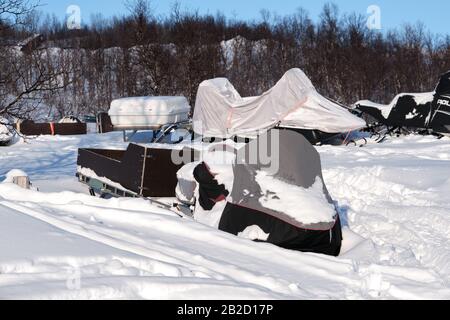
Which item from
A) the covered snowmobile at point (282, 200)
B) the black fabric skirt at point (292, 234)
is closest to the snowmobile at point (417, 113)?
the covered snowmobile at point (282, 200)

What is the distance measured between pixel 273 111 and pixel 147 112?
6858 mm

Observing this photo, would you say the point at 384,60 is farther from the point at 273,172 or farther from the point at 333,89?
the point at 273,172

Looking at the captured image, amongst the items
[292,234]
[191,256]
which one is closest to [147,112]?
[292,234]

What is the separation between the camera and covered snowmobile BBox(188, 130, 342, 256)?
6.91 meters

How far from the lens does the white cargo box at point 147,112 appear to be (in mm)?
25125

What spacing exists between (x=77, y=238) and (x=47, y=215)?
1290 millimetres

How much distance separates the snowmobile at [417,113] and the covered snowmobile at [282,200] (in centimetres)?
1295

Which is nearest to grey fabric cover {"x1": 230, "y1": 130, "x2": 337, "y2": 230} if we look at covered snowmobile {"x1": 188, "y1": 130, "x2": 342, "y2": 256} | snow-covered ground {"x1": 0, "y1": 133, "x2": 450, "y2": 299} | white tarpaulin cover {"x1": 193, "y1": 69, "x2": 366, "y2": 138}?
covered snowmobile {"x1": 188, "y1": 130, "x2": 342, "y2": 256}

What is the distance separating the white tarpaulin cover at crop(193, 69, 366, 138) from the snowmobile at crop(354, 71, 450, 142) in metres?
2.22

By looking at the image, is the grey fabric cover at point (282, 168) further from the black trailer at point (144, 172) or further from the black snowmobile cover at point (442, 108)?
the black snowmobile cover at point (442, 108)

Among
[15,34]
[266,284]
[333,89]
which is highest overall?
[15,34]

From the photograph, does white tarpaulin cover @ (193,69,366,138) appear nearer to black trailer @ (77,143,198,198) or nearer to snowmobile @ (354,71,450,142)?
snowmobile @ (354,71,450,142)

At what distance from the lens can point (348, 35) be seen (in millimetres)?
46094
